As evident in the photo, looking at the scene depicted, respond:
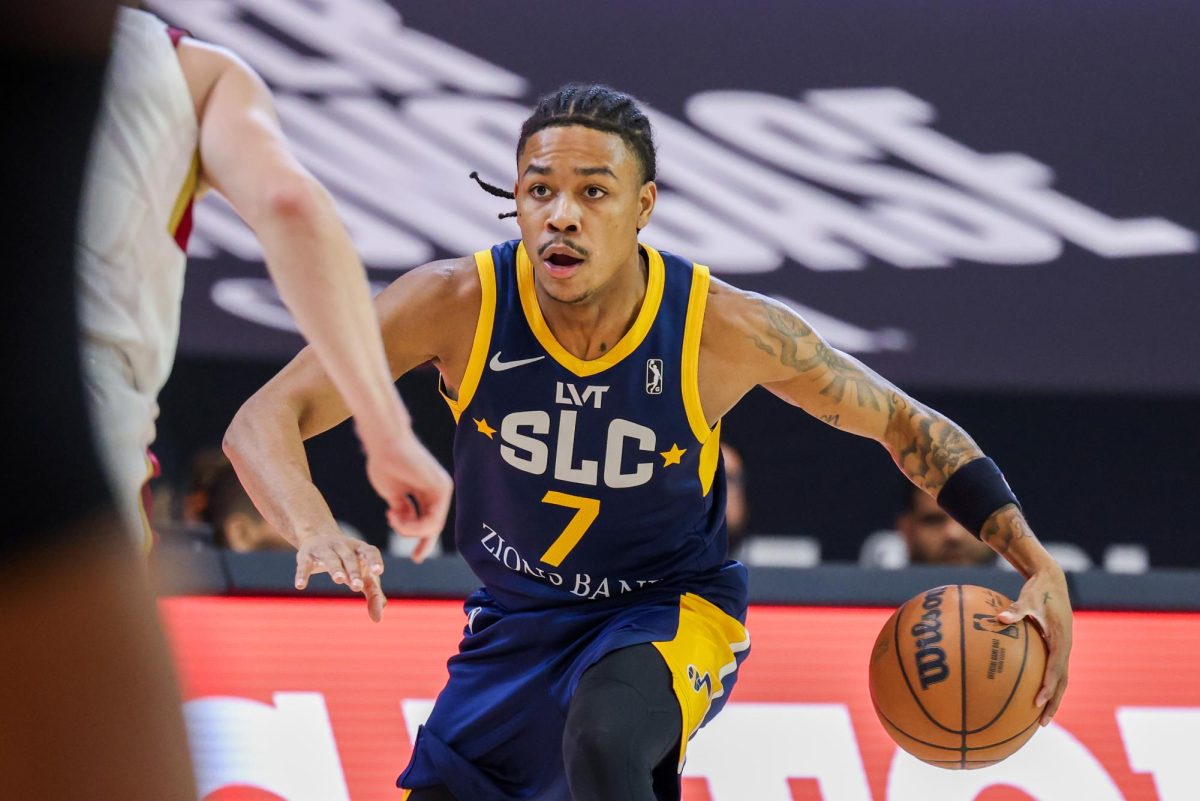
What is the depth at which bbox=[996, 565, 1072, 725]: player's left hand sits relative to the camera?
10.6ft

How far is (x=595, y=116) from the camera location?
3189mm

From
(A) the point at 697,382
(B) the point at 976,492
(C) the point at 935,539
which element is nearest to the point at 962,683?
(B) the point at 976,492

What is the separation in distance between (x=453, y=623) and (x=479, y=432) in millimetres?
1067

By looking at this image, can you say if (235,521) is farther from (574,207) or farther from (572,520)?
(574,207)

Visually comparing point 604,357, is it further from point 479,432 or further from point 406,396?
point 406,396

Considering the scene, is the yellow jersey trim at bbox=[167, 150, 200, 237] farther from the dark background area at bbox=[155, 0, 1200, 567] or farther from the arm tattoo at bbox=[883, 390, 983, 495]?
the dark background area at bbox=[155, 0, 1200, 567]

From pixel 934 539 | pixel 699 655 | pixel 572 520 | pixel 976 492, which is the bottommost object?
pixel 699 655

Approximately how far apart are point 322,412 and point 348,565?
70 centimetres

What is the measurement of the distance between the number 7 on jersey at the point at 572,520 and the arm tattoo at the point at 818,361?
56 cm

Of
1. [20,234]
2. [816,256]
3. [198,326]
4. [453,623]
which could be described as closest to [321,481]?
[198,326]

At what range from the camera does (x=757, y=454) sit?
7.25 m

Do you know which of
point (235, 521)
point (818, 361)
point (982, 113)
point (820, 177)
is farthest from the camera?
point (820, 177)

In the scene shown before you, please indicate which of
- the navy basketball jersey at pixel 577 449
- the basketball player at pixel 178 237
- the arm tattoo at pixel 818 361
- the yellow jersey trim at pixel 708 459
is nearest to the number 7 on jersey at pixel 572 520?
the navy basketball jersey at pixel 577 449

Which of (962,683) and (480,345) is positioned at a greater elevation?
(480,345)
